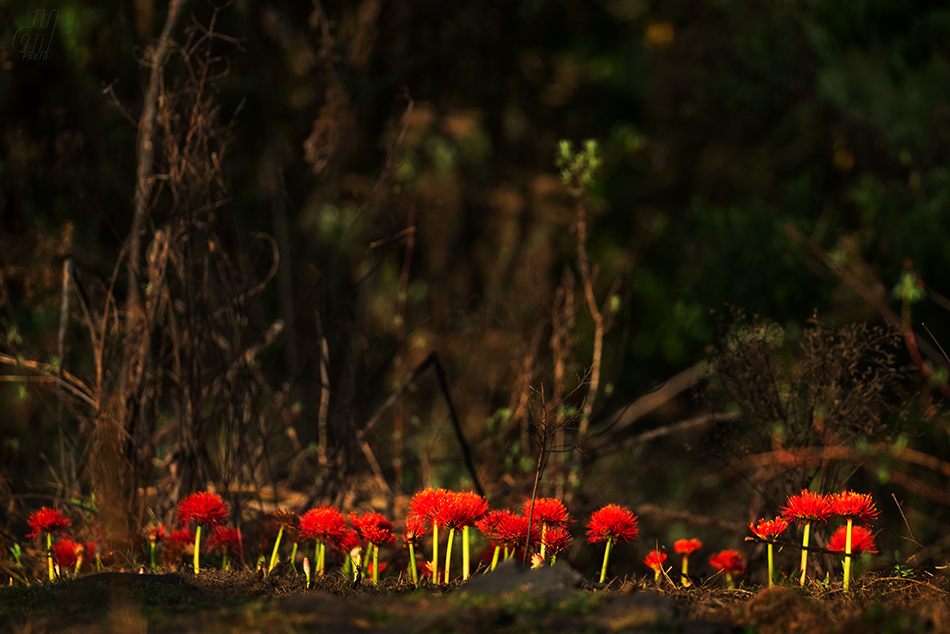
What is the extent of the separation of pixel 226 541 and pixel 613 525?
62.1 inches

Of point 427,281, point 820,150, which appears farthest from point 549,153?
point 820,150

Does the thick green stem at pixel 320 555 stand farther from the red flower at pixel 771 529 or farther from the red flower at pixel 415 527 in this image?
the red flower at pixel 771 529

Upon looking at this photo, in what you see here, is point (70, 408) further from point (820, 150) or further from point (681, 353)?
point (820, 150)

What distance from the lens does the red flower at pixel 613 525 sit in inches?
125

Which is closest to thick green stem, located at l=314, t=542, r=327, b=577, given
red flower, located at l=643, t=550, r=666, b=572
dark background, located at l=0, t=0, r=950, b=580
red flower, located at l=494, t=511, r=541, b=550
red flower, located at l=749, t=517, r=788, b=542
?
red flower, located at l=494, t=511, r=541, b=550

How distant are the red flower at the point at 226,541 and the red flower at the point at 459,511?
1.08 m

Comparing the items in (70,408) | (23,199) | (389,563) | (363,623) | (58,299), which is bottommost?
(389,563)

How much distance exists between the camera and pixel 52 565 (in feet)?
11.9

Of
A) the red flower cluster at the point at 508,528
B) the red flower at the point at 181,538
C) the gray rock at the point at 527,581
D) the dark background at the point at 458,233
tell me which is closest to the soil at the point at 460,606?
the gray rock at the point at 527,581

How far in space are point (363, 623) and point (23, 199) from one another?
4544mm

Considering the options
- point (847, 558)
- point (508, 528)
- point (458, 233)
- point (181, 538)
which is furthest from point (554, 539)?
point (458, 233)

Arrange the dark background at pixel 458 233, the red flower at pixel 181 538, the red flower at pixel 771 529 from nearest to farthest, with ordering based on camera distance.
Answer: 1. the red flower at pixel 771 529
2. the red flower at pixel 181 538
3. the dark background at pixel 458 233

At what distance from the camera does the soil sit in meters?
2.54

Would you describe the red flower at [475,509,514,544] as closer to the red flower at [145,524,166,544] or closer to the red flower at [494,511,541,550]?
the red flower at [494,511,541,550]
